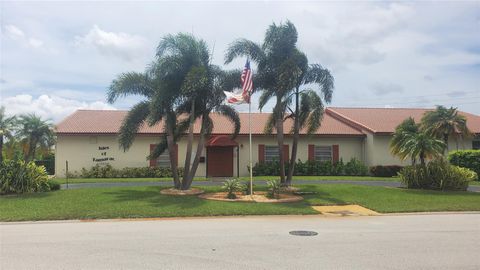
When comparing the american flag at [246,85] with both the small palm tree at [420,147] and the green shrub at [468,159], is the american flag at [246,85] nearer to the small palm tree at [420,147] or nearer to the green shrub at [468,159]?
the small palm tree at [420,147]

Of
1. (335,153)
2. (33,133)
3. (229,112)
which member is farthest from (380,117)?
(33,133)

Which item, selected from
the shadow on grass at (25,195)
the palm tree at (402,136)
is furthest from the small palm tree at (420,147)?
the shadow on grass at (25,195)

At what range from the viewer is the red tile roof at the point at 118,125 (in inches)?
1118

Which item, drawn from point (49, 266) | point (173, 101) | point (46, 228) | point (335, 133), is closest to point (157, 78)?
point (173, 101)

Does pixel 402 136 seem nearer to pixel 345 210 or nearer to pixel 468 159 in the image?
pixel 468 159

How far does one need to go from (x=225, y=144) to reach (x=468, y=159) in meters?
14.1

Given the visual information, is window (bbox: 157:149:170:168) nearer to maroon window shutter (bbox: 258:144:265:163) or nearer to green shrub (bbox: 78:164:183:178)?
green shrub (bbox: 78:164:183:178)

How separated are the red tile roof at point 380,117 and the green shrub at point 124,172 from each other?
1361 cm

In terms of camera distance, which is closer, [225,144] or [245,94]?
[245,94]

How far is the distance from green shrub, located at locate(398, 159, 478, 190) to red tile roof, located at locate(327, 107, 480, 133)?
976 centimetres

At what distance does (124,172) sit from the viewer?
90.2ft

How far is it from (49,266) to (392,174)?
26.0 meters

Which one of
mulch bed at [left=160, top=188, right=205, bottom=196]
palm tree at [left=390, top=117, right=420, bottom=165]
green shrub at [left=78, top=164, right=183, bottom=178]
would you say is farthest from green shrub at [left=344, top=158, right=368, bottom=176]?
mulch bed at [left=160, top=188, right=205, bottom=196]

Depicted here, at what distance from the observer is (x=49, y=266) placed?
670 centimetres
